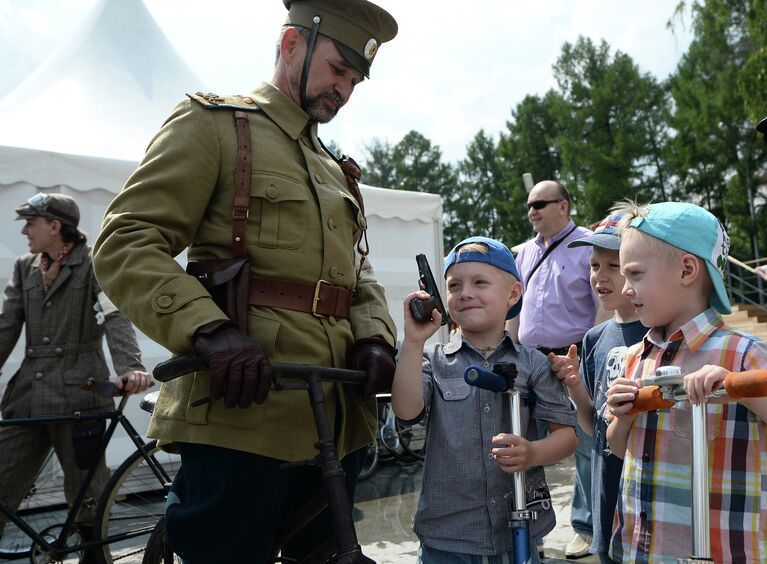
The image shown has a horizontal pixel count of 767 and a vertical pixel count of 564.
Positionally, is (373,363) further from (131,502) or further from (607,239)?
(131,502)

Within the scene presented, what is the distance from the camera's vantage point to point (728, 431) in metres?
1.72

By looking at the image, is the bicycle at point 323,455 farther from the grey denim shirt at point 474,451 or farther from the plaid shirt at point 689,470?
the plaid shirt at point 689,470

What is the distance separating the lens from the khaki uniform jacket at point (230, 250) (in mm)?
1545

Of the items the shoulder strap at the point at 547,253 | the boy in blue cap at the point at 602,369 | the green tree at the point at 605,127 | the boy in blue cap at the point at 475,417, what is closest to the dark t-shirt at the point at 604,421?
the boy in blue cap at the point at 602,369

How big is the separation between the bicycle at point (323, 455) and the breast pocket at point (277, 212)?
1.11 ft

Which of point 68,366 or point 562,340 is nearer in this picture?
point 68,366

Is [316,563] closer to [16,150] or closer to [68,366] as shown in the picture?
[68,366]

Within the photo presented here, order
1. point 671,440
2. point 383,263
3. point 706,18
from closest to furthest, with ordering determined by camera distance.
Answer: point 671,440 → point 383,263 → point 706,18

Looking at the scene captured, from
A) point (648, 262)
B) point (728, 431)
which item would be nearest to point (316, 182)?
point (648, 262)

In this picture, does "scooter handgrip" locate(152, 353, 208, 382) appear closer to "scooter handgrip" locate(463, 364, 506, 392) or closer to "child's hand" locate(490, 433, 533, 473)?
"scooter handgrip" locate(463, 364, 506, 392)

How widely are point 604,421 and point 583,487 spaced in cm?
148

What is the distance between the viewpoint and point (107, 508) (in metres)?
3.42

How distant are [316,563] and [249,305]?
639mm

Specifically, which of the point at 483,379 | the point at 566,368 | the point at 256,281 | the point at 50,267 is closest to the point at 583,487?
the point at 566,368
